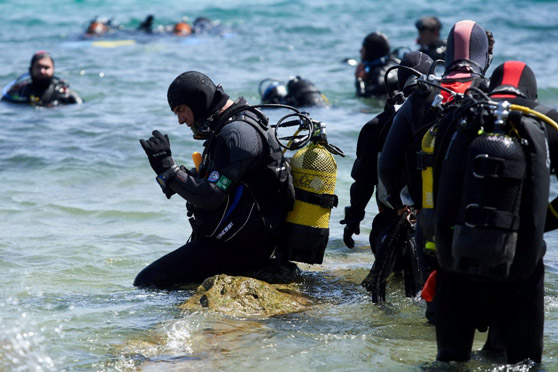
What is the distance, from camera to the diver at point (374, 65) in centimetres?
1228

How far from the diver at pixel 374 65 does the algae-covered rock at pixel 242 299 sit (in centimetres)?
704

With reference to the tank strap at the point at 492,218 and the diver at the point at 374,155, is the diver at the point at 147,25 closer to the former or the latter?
the diver at the point at 374,155

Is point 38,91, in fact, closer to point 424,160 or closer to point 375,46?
point 375,46

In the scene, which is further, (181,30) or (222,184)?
(181,30)

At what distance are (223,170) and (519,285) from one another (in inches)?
83.8

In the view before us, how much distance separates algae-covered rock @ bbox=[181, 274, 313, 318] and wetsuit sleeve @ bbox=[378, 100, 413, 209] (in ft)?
3.24

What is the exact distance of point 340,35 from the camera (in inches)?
943

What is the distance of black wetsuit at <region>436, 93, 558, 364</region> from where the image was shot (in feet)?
11.2

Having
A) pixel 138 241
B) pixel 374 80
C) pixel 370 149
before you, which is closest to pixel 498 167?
pixel 370 149

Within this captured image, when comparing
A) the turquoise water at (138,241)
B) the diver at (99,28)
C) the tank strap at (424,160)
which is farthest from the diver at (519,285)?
the diver at (99,28)

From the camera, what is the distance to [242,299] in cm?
500

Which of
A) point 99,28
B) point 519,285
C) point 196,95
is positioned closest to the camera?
point 519,285

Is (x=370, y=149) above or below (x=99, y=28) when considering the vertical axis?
below

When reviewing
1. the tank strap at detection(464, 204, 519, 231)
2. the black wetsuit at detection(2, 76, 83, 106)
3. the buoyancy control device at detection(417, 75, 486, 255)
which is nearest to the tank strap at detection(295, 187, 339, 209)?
the buoyancy control device at detection(417, 75, 486, 255)
